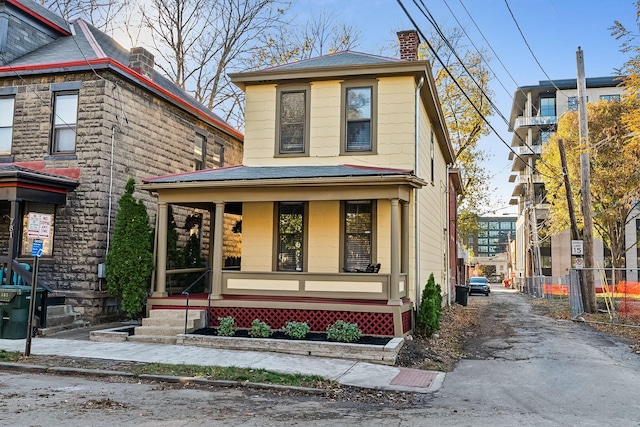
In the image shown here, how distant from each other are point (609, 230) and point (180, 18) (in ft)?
97.4

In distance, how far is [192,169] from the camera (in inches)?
769

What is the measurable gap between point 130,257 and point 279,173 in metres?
4.29

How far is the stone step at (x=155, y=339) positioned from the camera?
12586 mm

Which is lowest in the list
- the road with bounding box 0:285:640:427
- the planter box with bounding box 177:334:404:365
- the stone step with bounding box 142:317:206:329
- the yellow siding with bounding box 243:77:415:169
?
the road with bounding box 0:285:640:427

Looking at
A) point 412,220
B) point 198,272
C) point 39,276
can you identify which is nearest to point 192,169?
point 198,272

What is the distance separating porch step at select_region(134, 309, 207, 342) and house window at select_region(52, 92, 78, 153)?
5550 millimetres

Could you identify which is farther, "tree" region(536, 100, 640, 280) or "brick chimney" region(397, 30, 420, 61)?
"tree" region(536, 100, 640, 280)

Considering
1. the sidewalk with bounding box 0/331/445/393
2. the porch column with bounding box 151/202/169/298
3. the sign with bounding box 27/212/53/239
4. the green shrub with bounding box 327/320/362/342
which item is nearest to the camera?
the sidewalk with bounding box 0/331/445/393

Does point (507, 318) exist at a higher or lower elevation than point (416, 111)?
lower

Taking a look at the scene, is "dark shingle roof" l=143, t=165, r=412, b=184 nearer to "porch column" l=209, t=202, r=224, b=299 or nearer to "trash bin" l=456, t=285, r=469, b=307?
"porch column" l=209, t=202, r=224, b=299

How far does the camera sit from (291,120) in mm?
15336

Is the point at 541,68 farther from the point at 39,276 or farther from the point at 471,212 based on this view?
the point at 471,212

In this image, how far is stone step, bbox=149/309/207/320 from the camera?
13493 millimetres

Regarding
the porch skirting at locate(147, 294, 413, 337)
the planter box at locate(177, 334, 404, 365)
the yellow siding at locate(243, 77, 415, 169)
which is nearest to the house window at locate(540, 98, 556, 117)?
the yellow siding at locate(243, 77, 415, 169)
